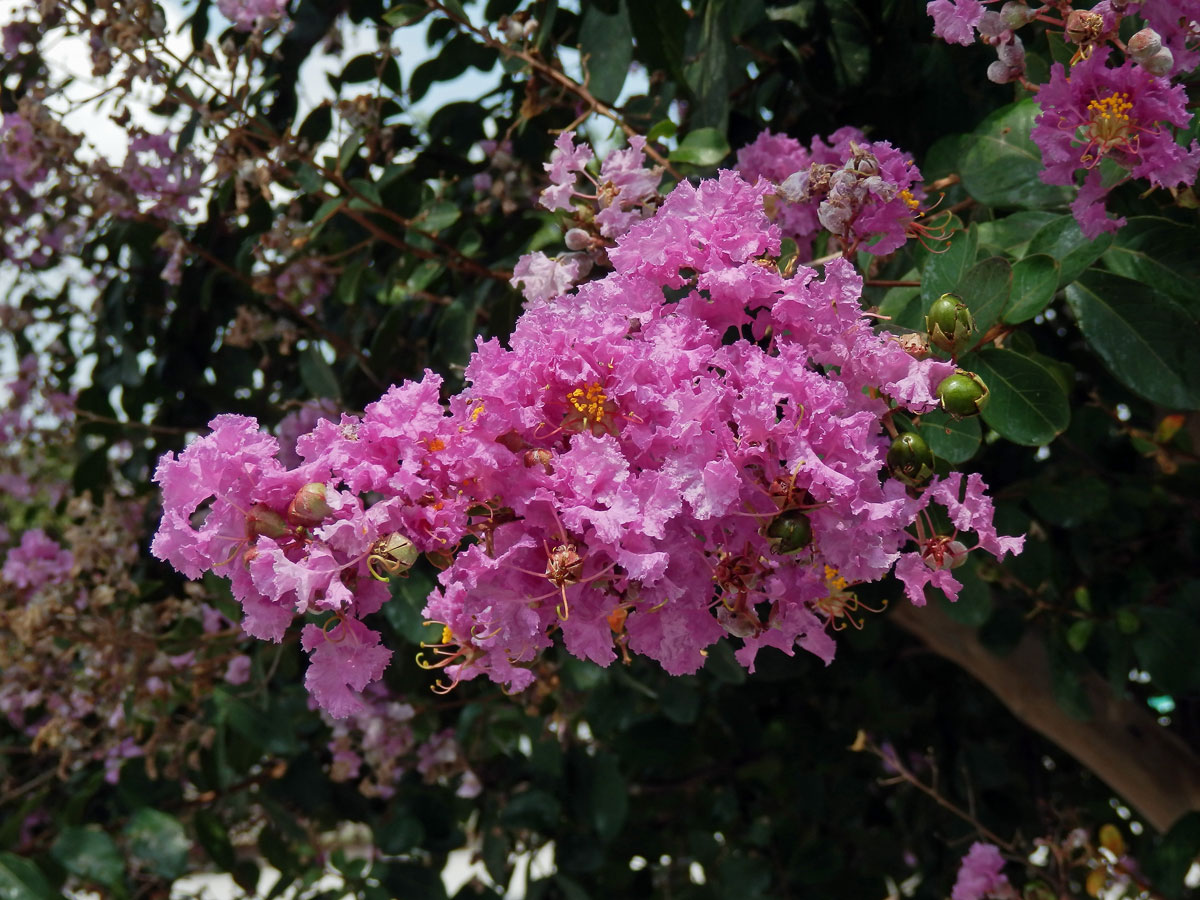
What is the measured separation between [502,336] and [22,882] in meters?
1.32

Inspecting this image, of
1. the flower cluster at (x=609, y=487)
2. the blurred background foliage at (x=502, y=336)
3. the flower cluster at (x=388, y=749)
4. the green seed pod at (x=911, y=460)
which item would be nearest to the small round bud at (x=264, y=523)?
the flower cluster at (x=609, y=487)

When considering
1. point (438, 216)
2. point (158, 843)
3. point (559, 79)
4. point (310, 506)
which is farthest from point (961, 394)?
point (158, 843)

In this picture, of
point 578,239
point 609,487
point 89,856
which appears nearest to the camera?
point 609,487

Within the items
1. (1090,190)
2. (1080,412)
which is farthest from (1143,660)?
(1090,190)

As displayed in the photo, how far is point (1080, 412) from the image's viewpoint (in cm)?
192

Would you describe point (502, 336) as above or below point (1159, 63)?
below

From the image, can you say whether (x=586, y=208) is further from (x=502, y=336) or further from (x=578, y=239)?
(x=502, y=336)

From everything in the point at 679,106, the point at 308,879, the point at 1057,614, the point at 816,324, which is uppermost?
the point at 816,324

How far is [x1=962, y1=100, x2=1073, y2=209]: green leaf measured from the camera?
1213 mm

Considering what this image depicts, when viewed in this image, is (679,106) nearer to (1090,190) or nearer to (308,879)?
(1090,190)

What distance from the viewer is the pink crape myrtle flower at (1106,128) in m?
1.00

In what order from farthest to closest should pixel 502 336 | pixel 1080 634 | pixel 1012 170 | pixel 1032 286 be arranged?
pixel 1080 634 < pixel 502 336 < pixel 1012 170 < pixel 1032 286

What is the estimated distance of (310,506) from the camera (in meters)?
0.81

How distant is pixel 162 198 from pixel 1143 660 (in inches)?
71.6
